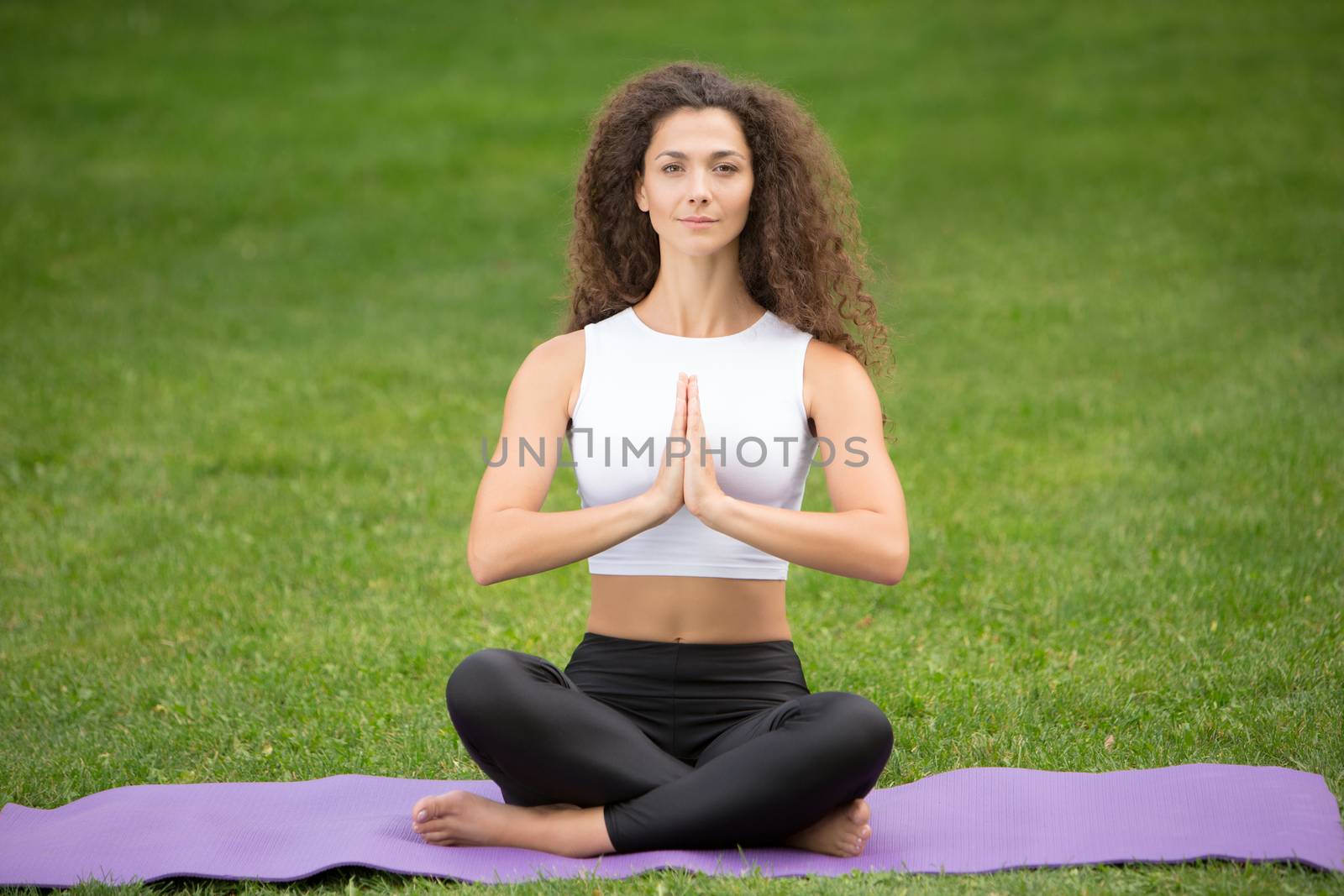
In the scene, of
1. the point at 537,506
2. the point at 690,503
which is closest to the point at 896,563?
the point at 690,503

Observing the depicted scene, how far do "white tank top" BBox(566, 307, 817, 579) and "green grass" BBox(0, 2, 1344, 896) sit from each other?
760 millimetres

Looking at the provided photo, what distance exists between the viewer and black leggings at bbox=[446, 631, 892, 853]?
312 centimetres

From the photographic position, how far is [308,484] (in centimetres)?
661

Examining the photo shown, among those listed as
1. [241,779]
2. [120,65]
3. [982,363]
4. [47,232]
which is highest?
[120,65]

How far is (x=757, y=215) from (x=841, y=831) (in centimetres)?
150

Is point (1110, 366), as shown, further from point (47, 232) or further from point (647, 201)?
point (47, 232)

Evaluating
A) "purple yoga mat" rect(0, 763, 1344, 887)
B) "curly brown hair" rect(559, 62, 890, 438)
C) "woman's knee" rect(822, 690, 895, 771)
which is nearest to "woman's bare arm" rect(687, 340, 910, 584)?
"curly brown hair" rect(559, 62, 890, 438)

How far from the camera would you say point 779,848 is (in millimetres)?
3336

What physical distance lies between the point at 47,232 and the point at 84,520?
17.9 ft

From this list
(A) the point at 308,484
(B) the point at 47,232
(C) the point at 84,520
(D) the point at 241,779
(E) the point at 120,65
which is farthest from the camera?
(E) the point at 120,65

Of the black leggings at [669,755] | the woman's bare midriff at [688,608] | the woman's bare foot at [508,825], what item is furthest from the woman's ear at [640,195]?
the woman's bare foot at [508,825]

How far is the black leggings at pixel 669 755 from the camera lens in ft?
10.2

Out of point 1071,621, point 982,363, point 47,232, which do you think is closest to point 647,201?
point 1071,621

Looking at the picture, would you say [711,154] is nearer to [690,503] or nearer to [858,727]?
[690,503]
